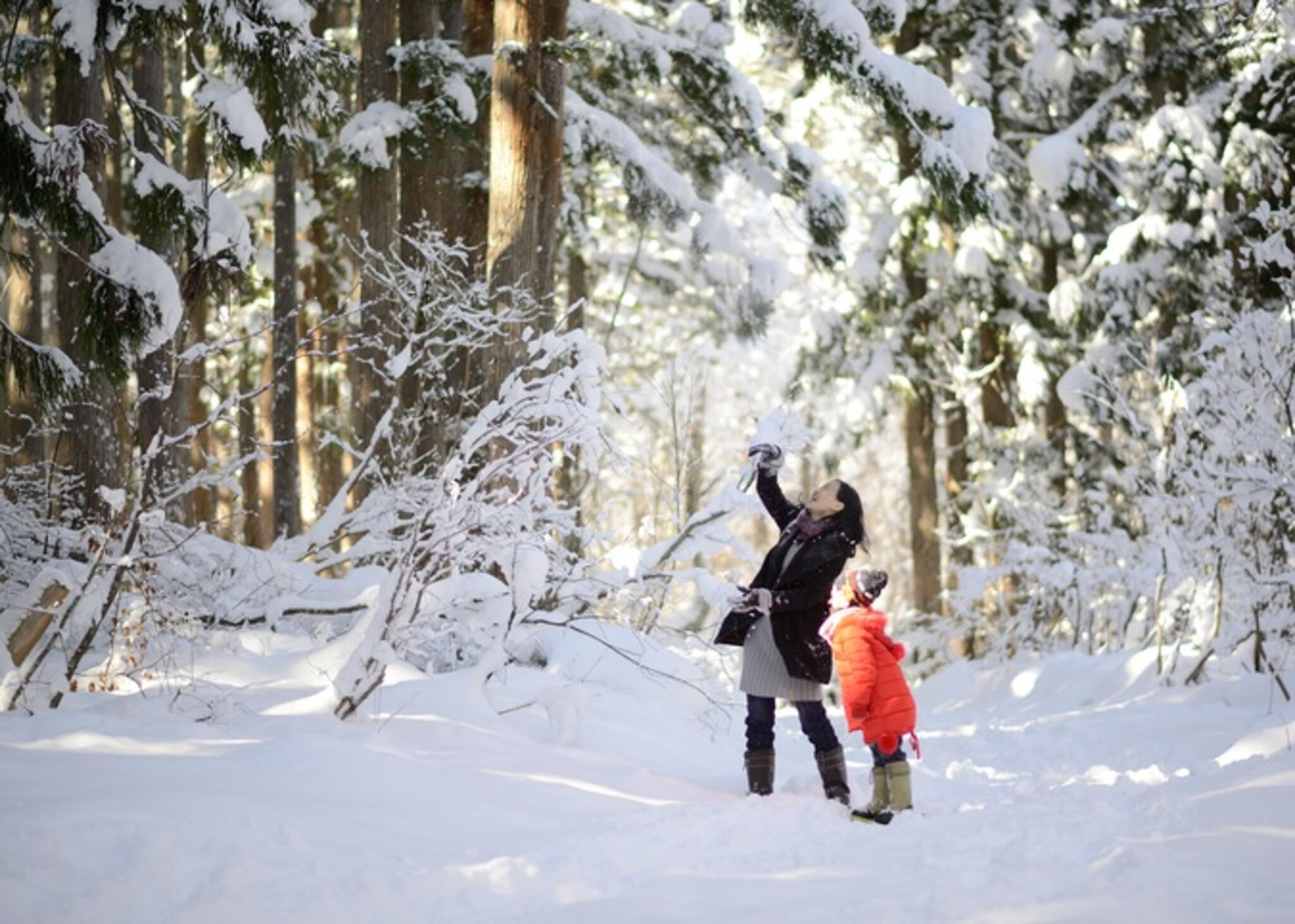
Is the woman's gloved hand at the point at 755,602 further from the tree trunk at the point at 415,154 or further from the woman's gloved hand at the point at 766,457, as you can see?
the tree trunk at the point at 415,154

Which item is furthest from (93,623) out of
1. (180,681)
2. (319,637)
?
Result: (319,637)

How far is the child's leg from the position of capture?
21.0 feet

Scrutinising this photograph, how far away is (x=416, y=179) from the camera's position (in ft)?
37.8

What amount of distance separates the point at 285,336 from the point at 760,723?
9.41m

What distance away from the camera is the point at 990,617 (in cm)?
1772

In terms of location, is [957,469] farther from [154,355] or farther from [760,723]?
[760,723]

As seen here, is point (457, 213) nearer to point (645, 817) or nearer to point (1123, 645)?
point (645, 817)

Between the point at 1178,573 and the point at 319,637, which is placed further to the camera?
the point at 1178,573

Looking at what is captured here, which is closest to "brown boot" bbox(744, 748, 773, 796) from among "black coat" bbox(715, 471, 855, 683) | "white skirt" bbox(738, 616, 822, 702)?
"white skirt" bbox(738, 616, 822, 702)

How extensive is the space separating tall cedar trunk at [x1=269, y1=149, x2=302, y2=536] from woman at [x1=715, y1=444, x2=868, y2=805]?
884 centimetres

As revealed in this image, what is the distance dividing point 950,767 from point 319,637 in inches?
168

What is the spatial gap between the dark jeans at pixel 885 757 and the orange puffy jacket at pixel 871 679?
22 millimetres

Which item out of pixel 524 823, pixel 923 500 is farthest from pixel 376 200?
pixel 923 500

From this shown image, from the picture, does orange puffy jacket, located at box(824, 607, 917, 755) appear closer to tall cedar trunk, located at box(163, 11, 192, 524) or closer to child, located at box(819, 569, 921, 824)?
child, located at box(819, 569, 921, 824)
